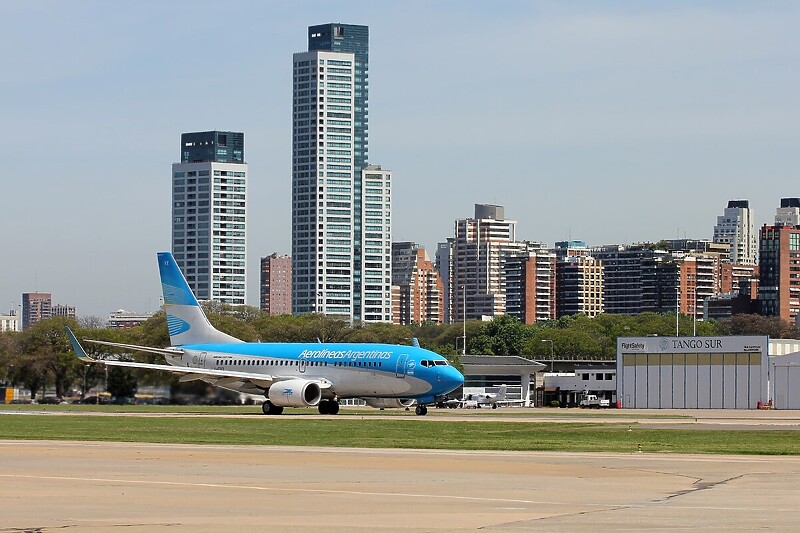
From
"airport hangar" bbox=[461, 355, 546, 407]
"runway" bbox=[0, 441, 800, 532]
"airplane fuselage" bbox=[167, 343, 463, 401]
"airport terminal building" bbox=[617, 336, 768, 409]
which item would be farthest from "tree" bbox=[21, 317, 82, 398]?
"runway" bbox=[0, 441, 800, 532]

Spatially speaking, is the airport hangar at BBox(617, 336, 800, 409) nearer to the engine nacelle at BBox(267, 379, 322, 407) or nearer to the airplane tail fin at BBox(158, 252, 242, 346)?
the airplane tail fin at BBox(158, 252, 242, 346)

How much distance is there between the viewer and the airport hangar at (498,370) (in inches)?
6545

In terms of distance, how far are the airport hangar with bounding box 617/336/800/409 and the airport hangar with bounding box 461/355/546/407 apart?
101 feet

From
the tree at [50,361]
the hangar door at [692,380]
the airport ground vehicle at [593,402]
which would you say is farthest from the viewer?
the tree at [50,361]

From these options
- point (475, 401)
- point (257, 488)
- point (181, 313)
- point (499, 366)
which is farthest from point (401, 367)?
point (499, 366)

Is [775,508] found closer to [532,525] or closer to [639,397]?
[532,525]

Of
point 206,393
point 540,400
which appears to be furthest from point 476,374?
point 206,393

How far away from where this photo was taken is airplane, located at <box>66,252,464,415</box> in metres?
82.2

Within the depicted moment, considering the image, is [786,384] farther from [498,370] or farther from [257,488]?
[257,488]

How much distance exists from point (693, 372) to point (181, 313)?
54913mm

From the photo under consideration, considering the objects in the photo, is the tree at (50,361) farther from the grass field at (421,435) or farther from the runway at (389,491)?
the runway at (389,491)

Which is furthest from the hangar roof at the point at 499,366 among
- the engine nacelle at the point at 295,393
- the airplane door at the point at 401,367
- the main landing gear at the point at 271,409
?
the airplane door at the point at 401,367

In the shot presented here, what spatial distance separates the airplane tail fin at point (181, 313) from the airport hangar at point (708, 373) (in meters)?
50.6

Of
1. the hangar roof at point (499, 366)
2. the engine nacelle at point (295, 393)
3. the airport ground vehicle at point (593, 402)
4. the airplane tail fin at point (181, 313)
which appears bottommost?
the airport ground vehicle at point (593, 402)
